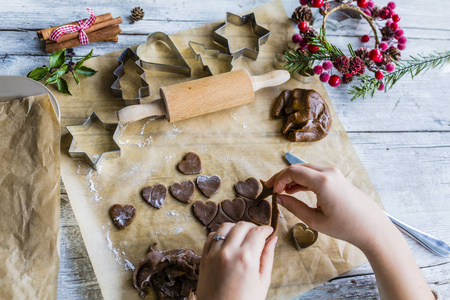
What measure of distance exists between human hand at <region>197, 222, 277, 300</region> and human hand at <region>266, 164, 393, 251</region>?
0.74 feet

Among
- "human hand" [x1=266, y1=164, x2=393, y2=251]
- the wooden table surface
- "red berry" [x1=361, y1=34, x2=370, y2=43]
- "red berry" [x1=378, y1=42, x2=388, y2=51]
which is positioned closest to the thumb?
"human hand" [x1=266, y1=164, x2=393, y2=251]

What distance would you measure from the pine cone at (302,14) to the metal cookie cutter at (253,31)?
0.19 metres

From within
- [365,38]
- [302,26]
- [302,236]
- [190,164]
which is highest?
[302,26]

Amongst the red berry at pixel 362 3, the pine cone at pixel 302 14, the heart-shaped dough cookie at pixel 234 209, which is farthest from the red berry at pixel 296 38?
the heart-shaped dough cookie at pixel 234 209

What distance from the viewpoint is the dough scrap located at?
1332mm

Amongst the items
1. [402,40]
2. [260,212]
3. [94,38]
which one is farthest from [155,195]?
[402,40]

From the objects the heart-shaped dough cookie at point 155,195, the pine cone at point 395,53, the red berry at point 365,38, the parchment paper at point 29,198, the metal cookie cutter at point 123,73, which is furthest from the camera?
the red berry at point 365,38

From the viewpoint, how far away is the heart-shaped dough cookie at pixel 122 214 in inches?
55.9

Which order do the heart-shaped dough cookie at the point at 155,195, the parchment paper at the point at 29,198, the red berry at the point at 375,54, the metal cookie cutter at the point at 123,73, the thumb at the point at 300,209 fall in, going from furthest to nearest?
the red berry at the point at 375,54
the metal cookie cutter at the point at 123,73
the heart-shaped dough cookie at the point at 155,195
the thumb at the point at 300,209
the parchment paper at the point at 29,198

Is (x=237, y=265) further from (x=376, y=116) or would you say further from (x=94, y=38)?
(x=94, y=38)

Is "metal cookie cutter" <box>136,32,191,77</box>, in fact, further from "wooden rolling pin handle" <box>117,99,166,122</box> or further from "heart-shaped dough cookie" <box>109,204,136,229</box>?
"heart-shaped dough cookie" <box>109,204,136,229</box>

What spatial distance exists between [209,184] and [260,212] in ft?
0.81

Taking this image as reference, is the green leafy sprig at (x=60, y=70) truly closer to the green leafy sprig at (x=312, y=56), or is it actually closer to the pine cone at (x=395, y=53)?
the green leafy sprig at (x=312, y=56)

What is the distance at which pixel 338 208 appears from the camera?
1.30 meters
